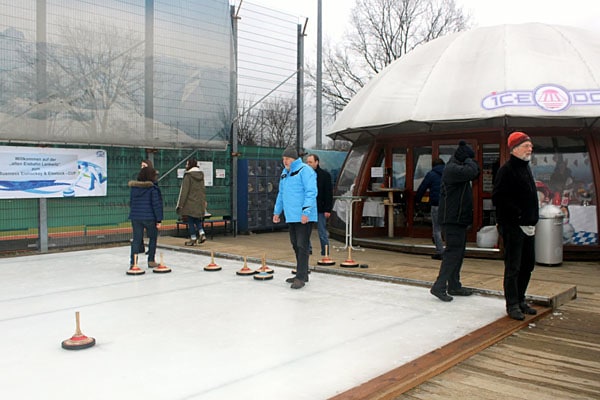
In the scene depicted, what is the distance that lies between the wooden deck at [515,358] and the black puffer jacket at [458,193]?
3.94 feet

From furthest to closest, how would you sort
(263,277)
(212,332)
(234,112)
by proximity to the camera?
(234,112) → (263,277) → (212,332)

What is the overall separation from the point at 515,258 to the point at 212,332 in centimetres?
310

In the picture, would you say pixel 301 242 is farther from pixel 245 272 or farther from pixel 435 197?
pixel 435 197

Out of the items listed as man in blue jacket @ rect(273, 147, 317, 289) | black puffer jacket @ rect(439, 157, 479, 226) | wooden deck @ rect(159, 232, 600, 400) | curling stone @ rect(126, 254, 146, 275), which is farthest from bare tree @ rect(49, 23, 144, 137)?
black puffer jacket @ rect(439, 157, 479, 226)

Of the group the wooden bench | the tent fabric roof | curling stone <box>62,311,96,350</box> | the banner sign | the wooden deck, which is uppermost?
the tent fabric roof

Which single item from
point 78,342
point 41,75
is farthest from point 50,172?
point 78,342

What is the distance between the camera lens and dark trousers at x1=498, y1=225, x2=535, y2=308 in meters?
5.59

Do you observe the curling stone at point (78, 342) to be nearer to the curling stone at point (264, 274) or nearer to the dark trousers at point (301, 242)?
the dark trousers at point (301, 242)

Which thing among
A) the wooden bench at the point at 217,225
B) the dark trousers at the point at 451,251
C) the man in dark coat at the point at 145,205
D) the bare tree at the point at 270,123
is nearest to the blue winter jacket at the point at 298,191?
the dark trousers at the point at 451,251

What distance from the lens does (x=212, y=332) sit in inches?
205

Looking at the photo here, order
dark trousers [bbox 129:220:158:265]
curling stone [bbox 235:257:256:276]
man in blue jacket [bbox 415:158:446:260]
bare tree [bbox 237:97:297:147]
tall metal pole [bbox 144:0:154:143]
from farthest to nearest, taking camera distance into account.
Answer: bare tree [bbox 237:97:297:147] → tall metal pole [bbox 144:0:154:143] → man in blue jacket [bbox 415:158:446:260] → dark trousers [bbox 129:220:158:265] → curling stone [bbox 235:257:256:276]

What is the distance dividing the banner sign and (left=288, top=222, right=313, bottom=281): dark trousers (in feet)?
19.1


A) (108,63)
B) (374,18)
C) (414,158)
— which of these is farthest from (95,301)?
(374,18)

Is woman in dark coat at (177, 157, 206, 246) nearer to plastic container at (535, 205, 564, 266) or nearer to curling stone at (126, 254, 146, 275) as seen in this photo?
curling stone at (126, 254, 146, 275)
